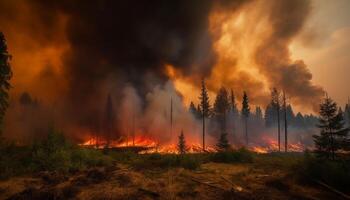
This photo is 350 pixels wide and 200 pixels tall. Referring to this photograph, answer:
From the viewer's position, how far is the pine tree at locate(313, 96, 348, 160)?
14469mm

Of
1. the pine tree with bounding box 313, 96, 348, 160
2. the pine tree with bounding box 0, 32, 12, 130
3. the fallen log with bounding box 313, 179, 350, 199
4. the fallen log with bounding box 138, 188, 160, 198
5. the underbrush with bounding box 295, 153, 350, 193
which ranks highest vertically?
the pine tree with bounding box 0, 32, 12, 130

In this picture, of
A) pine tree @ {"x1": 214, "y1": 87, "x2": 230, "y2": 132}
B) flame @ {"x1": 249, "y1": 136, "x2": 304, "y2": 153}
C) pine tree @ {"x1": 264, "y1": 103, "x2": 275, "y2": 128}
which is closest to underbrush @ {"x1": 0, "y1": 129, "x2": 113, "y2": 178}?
pine tree @ {"x1": 214, "y1": 87, "x2": 230, "y2": 132}

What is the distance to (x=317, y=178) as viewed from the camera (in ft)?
35.8

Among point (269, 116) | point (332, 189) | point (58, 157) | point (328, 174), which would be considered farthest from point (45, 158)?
point (269, 116)

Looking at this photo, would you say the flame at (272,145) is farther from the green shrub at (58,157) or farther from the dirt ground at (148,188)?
the dirt ground at (148,188)

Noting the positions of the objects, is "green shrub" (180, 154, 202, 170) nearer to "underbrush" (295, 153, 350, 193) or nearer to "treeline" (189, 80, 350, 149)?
"underbrush" (295, 153, 350, 193)

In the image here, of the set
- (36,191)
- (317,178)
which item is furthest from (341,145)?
(36,191)

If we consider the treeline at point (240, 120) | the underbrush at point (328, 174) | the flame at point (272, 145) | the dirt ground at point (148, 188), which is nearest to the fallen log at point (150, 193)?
the dirt ground at point (148, 188)

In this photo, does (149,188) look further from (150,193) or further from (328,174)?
(328,174)

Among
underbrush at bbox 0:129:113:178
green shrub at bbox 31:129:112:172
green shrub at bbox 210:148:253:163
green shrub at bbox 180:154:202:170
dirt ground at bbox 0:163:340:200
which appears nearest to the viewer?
dirt ground at bbox 0:163:340:200

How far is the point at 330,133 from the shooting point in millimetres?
14773

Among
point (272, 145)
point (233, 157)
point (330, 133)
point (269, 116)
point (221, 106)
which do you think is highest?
point (221, 106)

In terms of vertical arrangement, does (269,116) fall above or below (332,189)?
above

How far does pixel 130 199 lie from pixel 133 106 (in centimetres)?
7079
